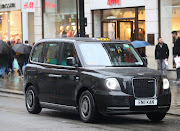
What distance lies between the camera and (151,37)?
24.0 m

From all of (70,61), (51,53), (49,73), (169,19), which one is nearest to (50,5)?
(169,19)

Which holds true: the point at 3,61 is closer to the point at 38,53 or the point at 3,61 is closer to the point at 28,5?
the point at 28,5

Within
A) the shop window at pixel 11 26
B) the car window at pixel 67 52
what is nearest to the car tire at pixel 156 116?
the car window at pixel 67 52

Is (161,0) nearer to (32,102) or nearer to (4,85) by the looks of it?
(4,85)

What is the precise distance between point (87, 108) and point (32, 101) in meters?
2.51

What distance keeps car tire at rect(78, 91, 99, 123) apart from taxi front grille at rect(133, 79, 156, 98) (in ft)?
2.84

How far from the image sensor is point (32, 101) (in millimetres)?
12641

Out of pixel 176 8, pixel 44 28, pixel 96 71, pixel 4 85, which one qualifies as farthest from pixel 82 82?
pixel 44 28

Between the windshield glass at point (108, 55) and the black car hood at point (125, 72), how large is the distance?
357 millimetres

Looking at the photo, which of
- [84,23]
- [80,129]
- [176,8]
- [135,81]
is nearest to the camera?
[80,129]

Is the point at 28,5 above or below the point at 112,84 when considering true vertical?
above

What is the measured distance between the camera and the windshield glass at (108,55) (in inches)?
440

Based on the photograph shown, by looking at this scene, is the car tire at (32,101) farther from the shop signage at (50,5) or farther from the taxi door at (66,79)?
the shop signage at (50,5)

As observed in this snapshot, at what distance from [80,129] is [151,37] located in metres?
14.8
